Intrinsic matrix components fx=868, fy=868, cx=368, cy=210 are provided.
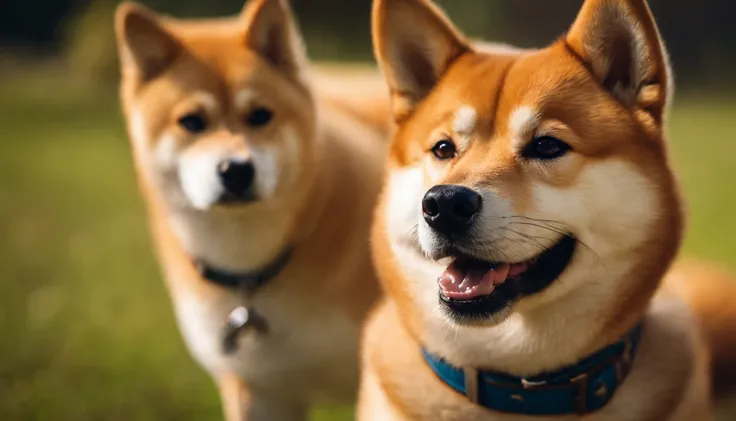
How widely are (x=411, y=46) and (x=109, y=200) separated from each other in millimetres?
3714

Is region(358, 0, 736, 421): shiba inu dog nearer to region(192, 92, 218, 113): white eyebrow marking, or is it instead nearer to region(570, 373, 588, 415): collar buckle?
region(570, 373, 588, 415): collar buckle

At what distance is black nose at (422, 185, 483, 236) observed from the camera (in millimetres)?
1340

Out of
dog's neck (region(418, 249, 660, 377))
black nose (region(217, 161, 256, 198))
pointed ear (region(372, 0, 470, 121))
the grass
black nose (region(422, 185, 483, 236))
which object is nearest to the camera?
black nose (region(422, 185, 483, 236))

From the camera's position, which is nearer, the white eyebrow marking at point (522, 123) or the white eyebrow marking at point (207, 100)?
the white eyebrow marking at point (522, 123)

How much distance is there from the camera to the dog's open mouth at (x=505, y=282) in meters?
1.41

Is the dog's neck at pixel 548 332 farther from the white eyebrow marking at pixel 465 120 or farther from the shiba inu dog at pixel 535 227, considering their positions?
the white eyebrow marking at pixel 465 120

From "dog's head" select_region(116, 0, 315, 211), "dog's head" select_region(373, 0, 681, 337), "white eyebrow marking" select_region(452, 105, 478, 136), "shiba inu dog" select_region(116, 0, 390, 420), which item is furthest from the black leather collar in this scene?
"white eyebrow marking" select_region(452, 105, 478, 136)

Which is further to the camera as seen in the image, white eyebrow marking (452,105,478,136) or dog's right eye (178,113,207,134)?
dog's right eye (178,113,207,134)

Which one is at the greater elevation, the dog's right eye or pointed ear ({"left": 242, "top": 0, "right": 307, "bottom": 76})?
pointed ear ({"left": 242, "top": 0, "right": 307, "bottom": 76})

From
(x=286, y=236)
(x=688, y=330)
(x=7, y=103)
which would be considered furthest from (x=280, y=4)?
(x=7, y=103)

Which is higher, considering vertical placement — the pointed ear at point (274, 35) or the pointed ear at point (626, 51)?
the pointed ear at point (626, 51)

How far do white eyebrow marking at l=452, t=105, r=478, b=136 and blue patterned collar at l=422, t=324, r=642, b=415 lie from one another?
42 centimetres

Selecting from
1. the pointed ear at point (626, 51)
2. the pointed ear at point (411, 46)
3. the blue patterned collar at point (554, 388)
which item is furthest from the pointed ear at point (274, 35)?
the blue patterned collar at point (554, 388)

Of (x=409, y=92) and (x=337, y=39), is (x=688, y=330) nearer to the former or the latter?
(x=409, y=92)
